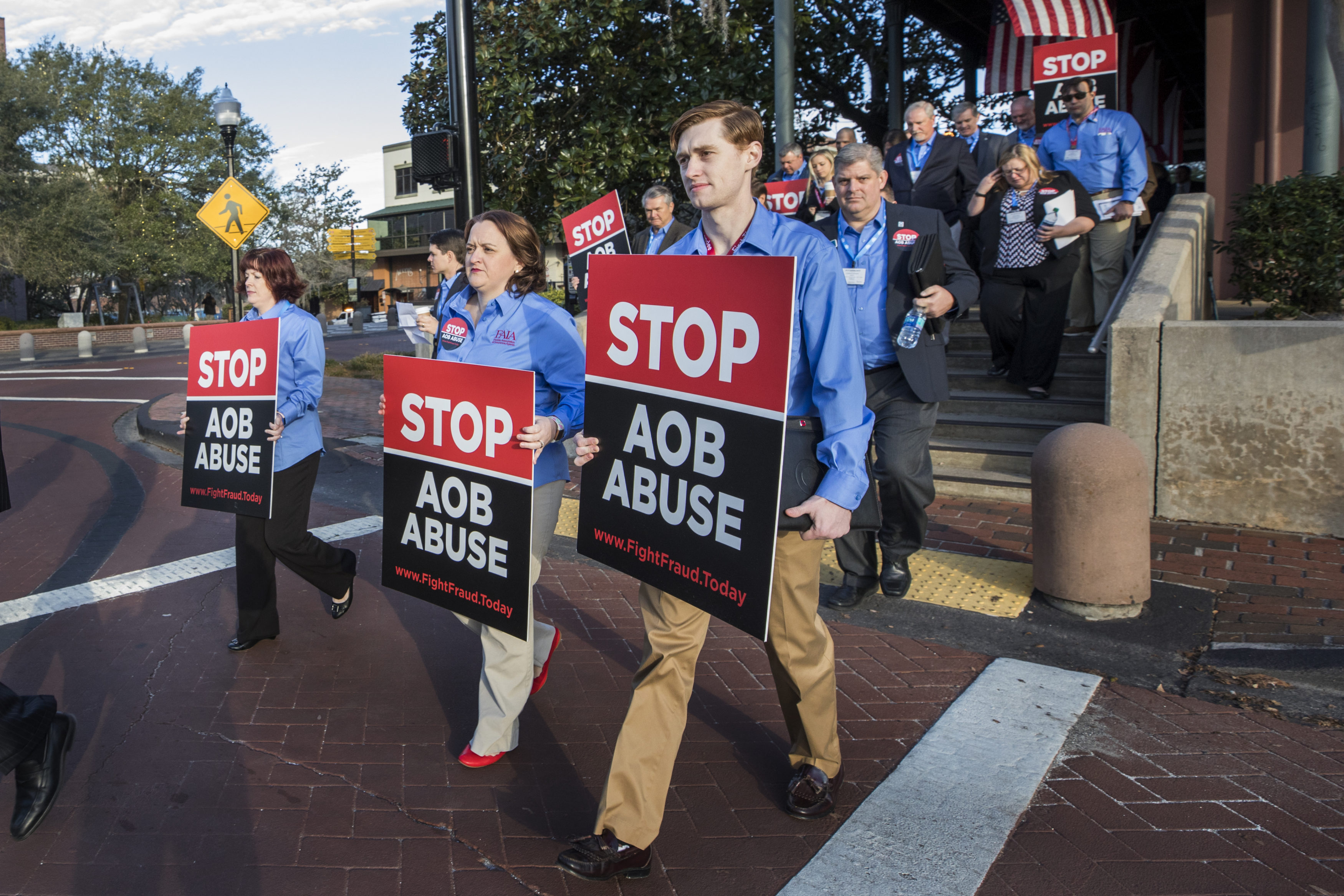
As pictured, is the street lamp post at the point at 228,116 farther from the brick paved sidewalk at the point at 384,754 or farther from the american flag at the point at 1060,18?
the brick paved sidewalk at the point at 384,754

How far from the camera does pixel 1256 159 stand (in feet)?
36.9

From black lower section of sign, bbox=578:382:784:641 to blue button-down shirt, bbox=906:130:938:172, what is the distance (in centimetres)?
693

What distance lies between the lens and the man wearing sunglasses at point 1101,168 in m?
8.26

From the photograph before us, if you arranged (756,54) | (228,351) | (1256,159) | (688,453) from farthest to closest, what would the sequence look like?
1. (756,54)
2. (1256,159)
3. (228,351)
4. (688,453)

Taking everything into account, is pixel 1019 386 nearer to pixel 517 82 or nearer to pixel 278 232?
pixel 517 82

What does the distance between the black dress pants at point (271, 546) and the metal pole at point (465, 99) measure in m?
3.80

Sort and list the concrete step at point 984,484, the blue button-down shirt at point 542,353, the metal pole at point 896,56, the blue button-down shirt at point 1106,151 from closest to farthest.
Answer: the blue button-down shirt at point 542,353 < the concrete step at point 984,484 < the blue button-down shirt at point 1106,151 < the metal pole at point 896,56

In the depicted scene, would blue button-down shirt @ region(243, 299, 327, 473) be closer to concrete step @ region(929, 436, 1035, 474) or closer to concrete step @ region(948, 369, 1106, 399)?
concrete step @ region(929, 436, 1035, 474)

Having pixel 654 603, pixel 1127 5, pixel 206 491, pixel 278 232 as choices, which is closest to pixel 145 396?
pixel 206 491

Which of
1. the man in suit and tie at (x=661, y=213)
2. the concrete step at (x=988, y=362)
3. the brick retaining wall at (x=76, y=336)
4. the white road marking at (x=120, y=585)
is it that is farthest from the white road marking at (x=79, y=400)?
the brick retaining wall at (x=76, y=336)

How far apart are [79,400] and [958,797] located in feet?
53.6

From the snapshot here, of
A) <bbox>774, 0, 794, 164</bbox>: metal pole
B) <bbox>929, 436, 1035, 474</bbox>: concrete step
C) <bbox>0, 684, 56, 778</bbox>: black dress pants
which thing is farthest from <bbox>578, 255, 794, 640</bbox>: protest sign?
<bbox>774, 0, 794, 164</bbox>: metal pole

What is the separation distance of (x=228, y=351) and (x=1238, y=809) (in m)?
4.40

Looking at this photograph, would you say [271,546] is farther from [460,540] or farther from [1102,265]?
[1102,265]
